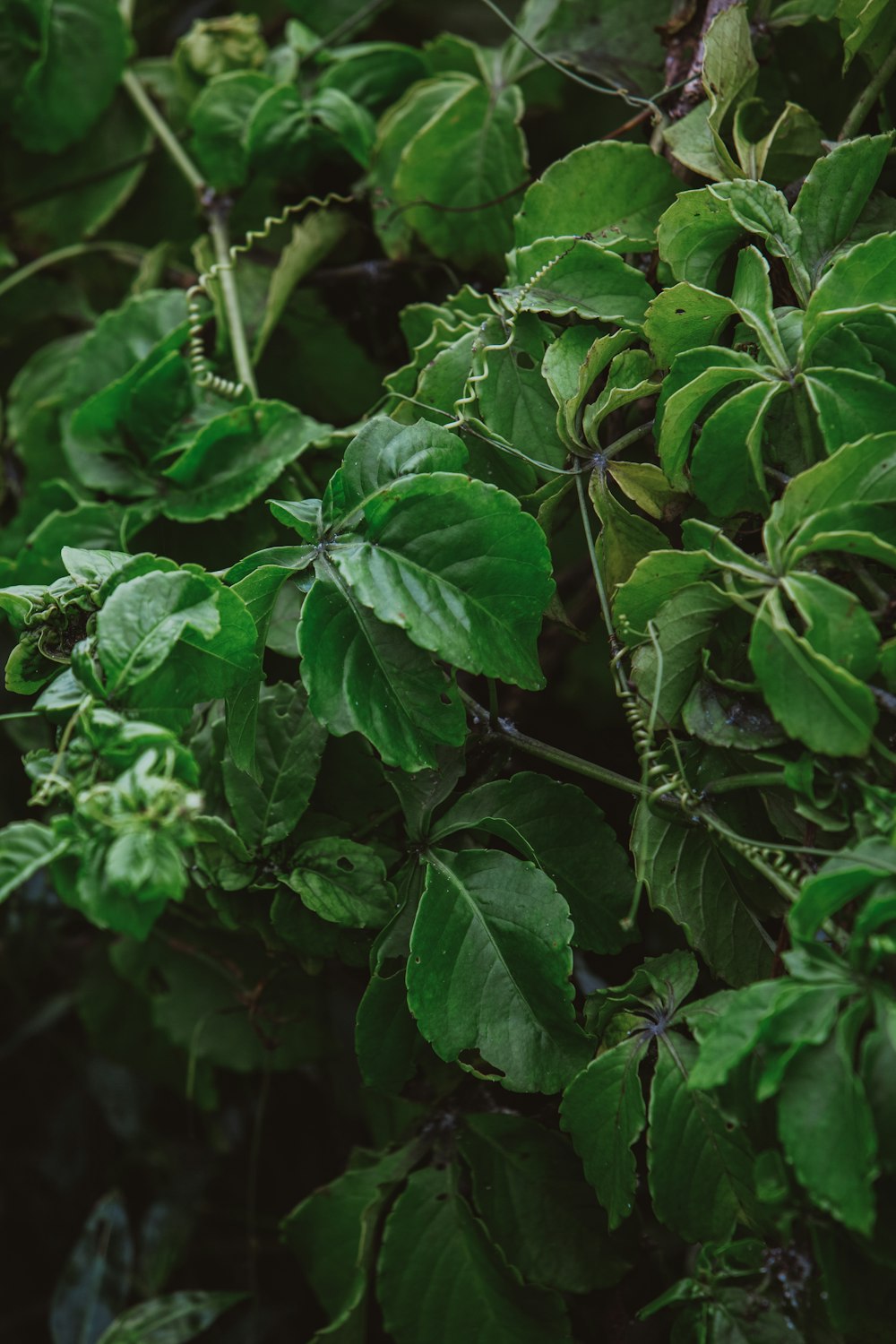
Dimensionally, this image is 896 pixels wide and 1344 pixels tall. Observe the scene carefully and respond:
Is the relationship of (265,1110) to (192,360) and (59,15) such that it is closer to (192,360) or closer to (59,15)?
(192,360)

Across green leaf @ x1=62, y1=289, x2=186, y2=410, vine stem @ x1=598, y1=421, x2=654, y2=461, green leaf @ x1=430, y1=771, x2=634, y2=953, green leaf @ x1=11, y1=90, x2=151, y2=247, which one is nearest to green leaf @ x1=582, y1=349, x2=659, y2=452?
vine stem @ x1=598, y1=421, x2=654, y2=461

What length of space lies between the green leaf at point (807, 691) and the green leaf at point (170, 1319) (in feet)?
2.60

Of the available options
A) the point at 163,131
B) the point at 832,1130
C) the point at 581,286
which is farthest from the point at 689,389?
the point at 163,131

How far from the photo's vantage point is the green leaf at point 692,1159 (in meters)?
0.53

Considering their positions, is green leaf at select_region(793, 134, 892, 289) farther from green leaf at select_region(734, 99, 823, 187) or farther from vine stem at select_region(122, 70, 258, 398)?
vine stem at select_region(122, 70, 258, 398)

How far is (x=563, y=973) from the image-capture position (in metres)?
0.55

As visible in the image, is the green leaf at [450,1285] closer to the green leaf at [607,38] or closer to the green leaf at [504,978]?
the green leaf at [504,978]

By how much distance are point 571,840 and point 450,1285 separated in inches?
12.1

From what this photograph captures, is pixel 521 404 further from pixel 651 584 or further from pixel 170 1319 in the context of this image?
pixel 170 1319

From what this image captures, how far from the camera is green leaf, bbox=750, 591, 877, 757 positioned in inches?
18.1

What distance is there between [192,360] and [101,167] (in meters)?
0.37

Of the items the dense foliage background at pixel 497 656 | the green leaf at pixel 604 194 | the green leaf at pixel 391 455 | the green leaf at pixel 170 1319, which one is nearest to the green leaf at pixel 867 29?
the dense foliage background at pixel 497 656

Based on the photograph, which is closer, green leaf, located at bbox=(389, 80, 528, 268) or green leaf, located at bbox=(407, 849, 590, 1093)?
green leaf, located at bbox=(407, 849, 590, 1093)

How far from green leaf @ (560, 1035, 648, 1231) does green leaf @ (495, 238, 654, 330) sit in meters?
0.44
